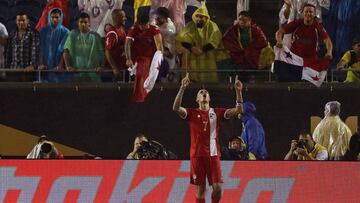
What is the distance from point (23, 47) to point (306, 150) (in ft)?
14.8

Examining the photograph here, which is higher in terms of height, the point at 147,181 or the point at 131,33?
the point at 131,33

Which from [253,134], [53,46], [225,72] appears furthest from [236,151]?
[53,46]

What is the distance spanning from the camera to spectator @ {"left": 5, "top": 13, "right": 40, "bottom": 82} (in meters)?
17.5

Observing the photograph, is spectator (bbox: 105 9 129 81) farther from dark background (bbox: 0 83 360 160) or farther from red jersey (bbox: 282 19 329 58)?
red jersey (bbox: 282 19 329 58)

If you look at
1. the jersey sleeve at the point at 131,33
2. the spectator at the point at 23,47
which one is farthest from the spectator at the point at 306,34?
the spectator at the point at 23,47

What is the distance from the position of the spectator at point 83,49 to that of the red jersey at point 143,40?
602mm

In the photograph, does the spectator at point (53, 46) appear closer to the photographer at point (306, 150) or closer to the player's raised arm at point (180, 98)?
the player's raised arm at point (180, 98)

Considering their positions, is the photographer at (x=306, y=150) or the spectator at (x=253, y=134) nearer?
the photographer at (x=306, y=150)

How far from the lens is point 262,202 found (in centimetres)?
1538

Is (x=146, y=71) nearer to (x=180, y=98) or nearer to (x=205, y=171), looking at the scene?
(x=180, y=98)

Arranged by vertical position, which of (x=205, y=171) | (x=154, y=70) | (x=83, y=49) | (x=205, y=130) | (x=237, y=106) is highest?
(x=83, y=49)

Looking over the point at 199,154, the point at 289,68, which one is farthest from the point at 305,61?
the point at 199,154

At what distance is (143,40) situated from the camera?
17.2 m

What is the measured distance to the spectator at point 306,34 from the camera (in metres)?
17.1
